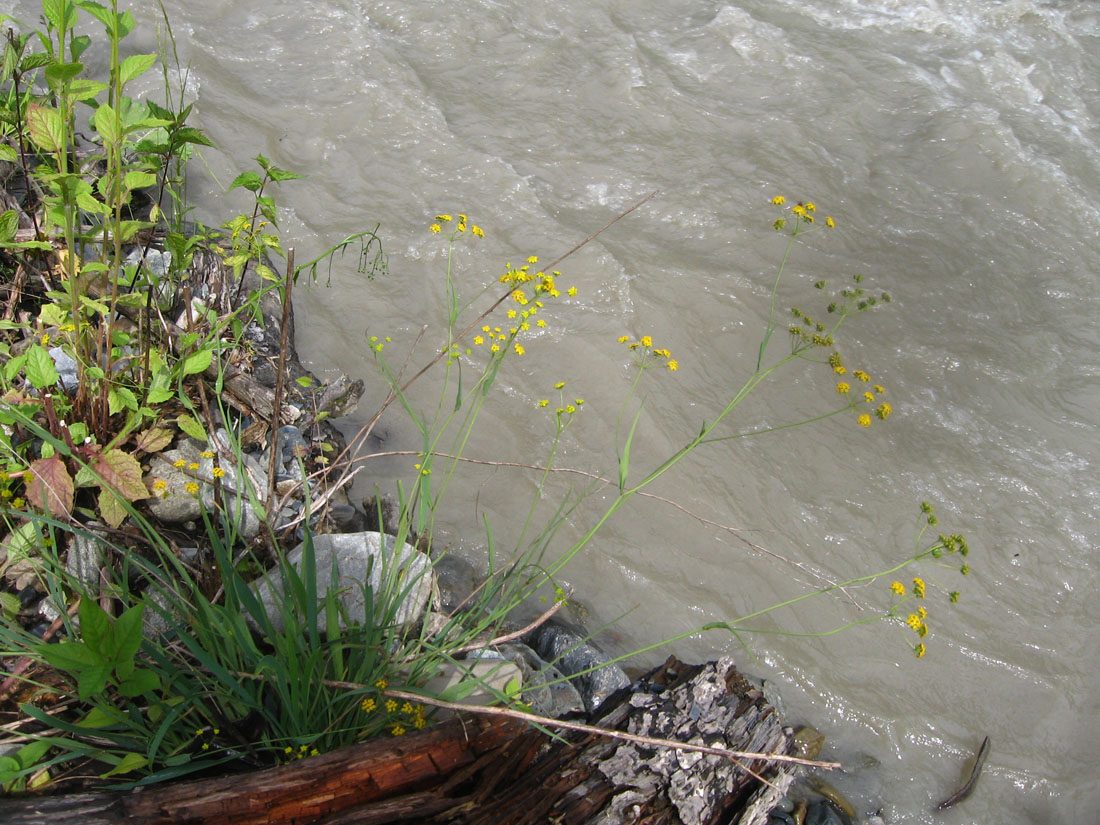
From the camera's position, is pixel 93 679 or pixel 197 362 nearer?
pixel 93 679

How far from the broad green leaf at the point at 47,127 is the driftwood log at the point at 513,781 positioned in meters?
1.45

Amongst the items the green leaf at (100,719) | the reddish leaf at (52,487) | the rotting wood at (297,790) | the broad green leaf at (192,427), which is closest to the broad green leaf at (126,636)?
the green leaf at (100,719)

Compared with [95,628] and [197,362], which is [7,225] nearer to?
[197,362]

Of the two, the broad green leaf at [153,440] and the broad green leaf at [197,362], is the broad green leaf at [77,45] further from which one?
the broad green leaf at [153,440]

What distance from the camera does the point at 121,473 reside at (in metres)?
2.06

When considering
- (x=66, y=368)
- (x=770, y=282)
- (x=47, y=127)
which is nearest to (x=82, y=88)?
(x=47, y=127)

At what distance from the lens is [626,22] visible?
17.4 feet

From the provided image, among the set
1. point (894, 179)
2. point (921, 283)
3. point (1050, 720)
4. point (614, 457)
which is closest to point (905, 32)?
point (894, 179)

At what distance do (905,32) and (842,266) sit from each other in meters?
2.72

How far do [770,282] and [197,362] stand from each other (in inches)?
104

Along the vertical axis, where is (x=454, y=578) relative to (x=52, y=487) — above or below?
below

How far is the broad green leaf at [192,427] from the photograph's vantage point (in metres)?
2.20

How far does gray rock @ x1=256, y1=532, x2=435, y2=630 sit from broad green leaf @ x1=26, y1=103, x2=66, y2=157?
116cm

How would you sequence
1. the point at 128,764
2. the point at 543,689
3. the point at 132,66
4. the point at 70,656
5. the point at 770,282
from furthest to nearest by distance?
the point at 770,282
the point at 543,689
the point at 132,66
the point at 128,764
the point at 70,656
